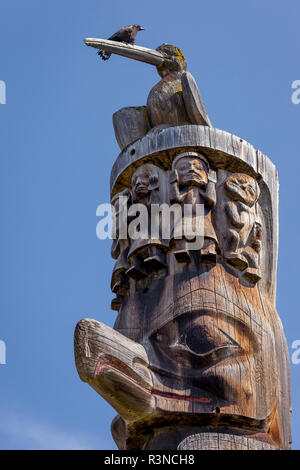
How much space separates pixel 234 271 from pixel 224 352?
0.83 m

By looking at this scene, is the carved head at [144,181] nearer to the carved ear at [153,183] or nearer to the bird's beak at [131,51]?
the carved ear at [153,183]

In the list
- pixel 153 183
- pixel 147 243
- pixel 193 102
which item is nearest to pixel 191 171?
pixel 153 183

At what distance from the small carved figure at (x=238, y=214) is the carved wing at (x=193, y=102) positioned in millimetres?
871

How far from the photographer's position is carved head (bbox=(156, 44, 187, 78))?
9.35 meters

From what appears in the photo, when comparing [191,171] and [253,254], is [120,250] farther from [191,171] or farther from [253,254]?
[253,254]

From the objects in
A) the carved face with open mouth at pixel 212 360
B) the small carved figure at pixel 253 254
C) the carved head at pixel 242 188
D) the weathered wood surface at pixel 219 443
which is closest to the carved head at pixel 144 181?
the carved head at pixel 242 188

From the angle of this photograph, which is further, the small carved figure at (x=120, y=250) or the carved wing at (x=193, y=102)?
the carved wing at (x=193, y=102)

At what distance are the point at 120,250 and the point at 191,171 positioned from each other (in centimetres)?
91

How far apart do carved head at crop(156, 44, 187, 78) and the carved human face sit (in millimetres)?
1908

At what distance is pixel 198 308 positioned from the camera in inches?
274

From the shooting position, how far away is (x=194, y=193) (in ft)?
24.9

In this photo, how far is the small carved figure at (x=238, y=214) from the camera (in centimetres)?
741

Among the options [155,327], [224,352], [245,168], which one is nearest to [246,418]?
[224,352]
